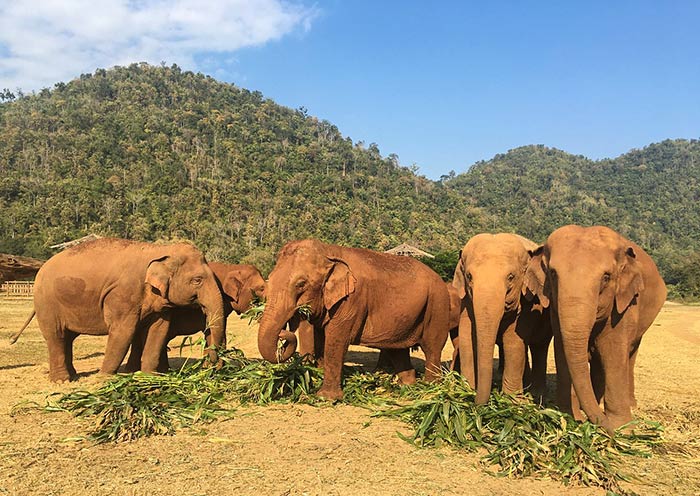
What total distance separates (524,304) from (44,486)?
5.62m

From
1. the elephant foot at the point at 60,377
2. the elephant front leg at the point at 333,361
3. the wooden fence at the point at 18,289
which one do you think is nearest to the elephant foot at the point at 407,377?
the elephant front leg at the point at 333,361

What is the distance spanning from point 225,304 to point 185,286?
2085mm

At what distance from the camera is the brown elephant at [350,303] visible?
6.90 m

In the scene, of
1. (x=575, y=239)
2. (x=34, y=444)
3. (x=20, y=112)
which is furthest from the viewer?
(x=20, y=112)

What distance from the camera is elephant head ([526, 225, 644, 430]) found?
208 inches

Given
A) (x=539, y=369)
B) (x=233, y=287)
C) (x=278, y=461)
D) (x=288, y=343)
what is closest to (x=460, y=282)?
(x=539, y=369)

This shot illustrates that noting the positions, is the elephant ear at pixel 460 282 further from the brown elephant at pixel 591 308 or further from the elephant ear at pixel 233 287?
the elephant ear at pixel 233 287

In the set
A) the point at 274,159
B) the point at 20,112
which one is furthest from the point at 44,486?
the point at 20,112

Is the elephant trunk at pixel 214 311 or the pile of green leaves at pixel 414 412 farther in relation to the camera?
the elephant trunk at pixel 214 311

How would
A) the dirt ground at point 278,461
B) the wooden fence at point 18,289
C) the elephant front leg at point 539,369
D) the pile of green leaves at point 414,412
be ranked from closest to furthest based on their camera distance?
the dirt ground at point 278,461, the pile of green leaves at point 414,412, the elephant front leg at point 539,369, the wooden fence at point 18,289

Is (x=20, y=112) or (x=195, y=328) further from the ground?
(x=20, y=112)

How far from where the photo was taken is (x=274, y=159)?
106812 millimetres

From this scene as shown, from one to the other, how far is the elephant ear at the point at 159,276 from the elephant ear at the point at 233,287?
2.25 m

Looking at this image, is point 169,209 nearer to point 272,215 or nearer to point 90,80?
point 272,215
